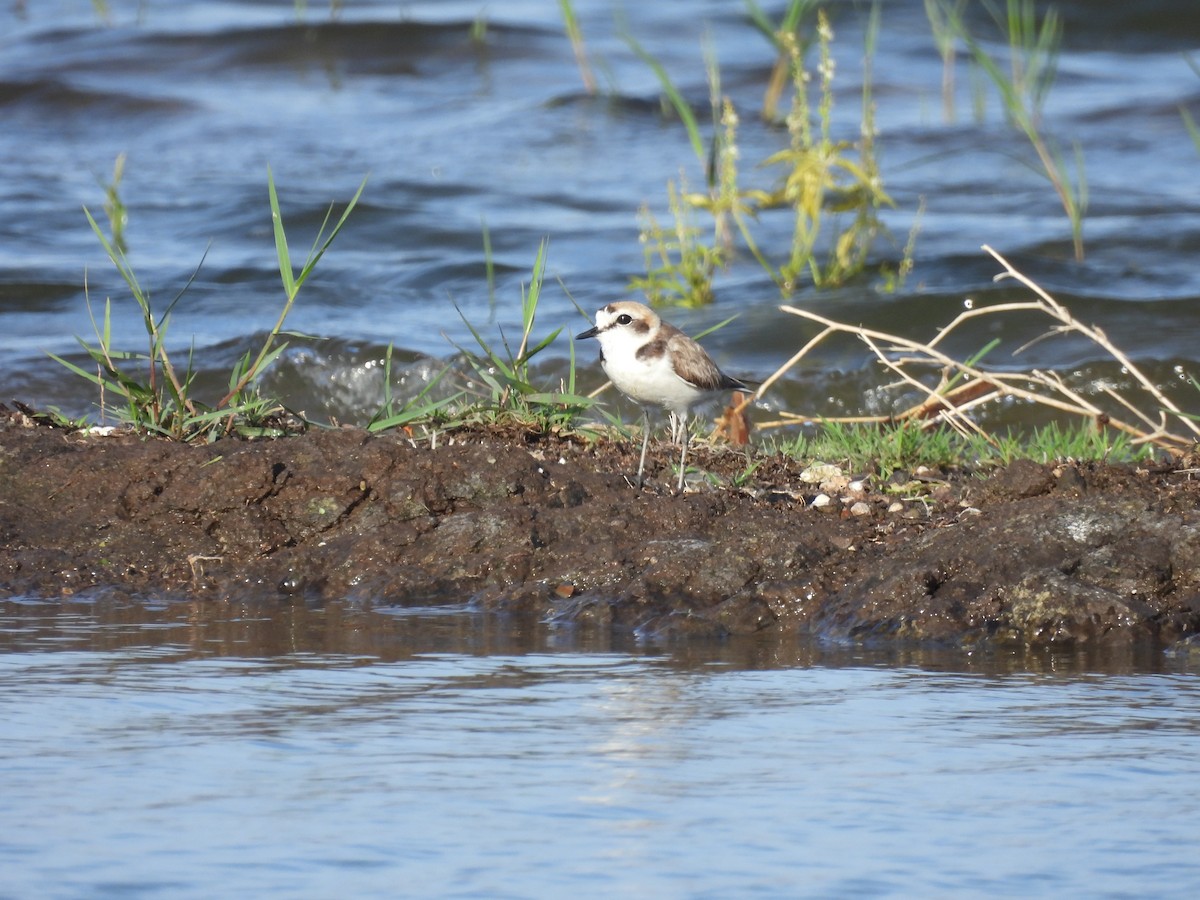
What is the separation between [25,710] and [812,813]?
1.69 meters

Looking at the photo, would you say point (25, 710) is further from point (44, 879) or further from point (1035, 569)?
point (1035, 569)

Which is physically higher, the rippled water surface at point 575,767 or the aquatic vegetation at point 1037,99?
the aquatic vegetation at point 1037,99

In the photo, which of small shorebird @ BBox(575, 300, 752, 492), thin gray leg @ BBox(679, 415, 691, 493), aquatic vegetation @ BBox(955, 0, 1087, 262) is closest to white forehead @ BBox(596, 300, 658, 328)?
small shorebird @ BBox(575, 300, 752, 492)

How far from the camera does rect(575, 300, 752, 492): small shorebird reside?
5.75 meters

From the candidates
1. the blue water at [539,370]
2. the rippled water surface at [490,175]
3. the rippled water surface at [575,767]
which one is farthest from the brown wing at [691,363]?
the rippled water surface at [490,175]

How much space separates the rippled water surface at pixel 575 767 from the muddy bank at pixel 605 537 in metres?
0.19

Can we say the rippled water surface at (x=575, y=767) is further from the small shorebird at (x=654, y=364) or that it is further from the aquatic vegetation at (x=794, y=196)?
the aquatic vegetation at (x=794, y=196)

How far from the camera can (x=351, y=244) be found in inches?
487

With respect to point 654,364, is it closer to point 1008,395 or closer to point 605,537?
point 605,537

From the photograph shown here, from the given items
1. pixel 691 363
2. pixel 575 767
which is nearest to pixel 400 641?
pixel 575 767

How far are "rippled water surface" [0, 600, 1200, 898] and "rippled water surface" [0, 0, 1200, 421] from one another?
4000 millimetres

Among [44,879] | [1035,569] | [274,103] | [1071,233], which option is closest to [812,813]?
[44,879]

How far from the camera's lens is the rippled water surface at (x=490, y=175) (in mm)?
9539

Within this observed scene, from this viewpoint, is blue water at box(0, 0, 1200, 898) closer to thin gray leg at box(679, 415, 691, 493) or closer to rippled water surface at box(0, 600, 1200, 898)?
rippled water surface at box(0, 600, 1200, 898)
